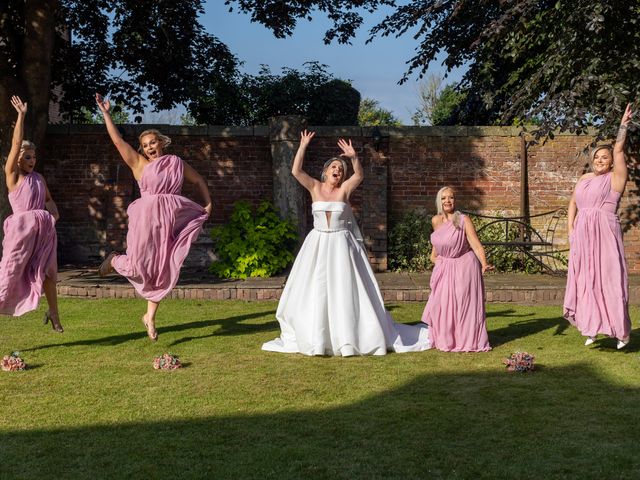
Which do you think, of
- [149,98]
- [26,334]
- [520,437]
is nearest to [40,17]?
[149,98]

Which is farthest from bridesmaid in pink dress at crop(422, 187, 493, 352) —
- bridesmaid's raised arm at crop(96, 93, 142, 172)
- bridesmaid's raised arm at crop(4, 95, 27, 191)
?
bridesmaid's raised arm at crop(4, 95, 27, 191)

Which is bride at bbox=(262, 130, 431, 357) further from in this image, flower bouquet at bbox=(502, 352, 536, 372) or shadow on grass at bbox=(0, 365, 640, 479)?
shadow on grass at bbox=(0, 365, 640, 479)

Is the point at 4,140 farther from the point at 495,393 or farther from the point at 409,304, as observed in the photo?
the point at 495,393

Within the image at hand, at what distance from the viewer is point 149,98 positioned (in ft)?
57.5

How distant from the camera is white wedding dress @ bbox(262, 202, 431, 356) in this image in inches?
309

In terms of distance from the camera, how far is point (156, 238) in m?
8.41

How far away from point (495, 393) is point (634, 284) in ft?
23.0

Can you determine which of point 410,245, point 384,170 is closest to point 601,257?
point 410,245

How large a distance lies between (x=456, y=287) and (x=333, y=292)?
127 centimetres

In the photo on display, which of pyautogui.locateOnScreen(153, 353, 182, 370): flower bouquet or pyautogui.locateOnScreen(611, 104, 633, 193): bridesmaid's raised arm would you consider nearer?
pyautogui.locateOnScreen(153, 353, 182, 370): flower bouquet

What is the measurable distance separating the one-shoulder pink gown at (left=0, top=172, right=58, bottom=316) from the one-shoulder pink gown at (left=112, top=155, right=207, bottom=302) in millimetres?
690

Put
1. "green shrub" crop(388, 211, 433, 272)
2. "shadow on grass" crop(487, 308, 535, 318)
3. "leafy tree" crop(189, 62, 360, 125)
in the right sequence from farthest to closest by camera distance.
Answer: "leafy tree" crop(189, 62, 360, 125), "green shrub" crop(388, 211, 433, 272), "shadow on grass" crop(487, 308, 535, 318)

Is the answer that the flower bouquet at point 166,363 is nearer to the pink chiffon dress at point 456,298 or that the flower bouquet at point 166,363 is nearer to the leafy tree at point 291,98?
the pink chiffon dress at point 456,298

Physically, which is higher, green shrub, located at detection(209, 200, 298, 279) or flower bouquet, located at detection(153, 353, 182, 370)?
green shrub, located at detection(209, 200, 298, 279)
